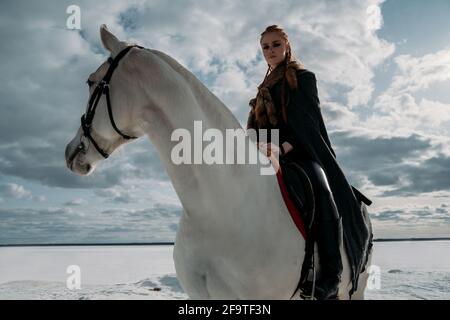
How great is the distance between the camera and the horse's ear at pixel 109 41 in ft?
10.2

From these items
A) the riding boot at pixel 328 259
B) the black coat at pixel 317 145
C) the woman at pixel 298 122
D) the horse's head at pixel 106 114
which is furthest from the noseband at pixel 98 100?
the riding boot at pixel 328 259

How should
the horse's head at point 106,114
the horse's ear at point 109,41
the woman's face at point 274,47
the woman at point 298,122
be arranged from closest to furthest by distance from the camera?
the horse's head at point 106,114 → the horse's ear at point 109,41 → the woman at point 298,122 → the woman's face at point 274,47

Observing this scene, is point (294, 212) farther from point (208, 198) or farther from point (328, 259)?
point (208, 198)

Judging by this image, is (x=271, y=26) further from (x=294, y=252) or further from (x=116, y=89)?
(x=294, y=252)

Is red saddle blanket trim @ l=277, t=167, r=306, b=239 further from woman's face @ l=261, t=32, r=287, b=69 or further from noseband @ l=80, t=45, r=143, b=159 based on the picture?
woman's face @ l=261, t=32, r=287, b=69

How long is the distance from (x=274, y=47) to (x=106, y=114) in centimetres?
184

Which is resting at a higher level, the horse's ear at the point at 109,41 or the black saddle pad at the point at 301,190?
the horse's ear at the point at 109,41

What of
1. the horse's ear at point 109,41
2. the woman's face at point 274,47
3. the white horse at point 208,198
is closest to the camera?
the white horse at point 208,198

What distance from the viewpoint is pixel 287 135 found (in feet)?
12.0

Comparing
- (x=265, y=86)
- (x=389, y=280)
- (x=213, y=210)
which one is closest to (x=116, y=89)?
(x=213, y=210)

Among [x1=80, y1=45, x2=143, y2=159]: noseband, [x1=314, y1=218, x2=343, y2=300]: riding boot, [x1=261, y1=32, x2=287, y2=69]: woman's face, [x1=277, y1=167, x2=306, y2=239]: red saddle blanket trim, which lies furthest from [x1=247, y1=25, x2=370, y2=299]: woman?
[x1=80, y1=45, x2=143, y2=159]: noseband

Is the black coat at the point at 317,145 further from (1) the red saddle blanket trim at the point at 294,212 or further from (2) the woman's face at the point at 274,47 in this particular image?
(1) the red saddle blanket trim at the point at 294,212

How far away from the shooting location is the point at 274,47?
12.8 feet

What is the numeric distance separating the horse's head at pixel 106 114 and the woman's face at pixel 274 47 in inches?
57.8
